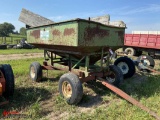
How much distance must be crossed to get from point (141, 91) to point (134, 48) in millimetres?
10397

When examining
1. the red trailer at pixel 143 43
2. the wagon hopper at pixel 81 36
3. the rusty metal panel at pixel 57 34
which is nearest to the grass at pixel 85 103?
the wagon hopper at pixel 81 36

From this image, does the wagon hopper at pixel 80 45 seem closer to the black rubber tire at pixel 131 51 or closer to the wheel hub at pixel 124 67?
the wheel hub at pixel 124 67

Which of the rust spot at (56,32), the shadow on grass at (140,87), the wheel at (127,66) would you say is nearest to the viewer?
the rust spot at (56,32)

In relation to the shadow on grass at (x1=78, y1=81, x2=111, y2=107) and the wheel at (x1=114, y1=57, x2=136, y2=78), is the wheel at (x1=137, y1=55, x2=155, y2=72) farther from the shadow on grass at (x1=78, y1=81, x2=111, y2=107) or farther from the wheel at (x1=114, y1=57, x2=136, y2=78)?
the shadow on grass at (x1=78, y1=81, x2=111, y2=107)

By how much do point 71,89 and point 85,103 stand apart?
509mm

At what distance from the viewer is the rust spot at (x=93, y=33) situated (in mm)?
4277

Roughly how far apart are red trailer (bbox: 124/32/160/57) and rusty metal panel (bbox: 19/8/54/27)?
30.6 feet

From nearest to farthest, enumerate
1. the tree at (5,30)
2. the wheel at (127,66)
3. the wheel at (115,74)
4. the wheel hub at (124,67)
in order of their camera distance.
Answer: the wheel at (115,74)
the wheel at (127,66)
the wheel hub at (124,67)
the tree at (5,30)

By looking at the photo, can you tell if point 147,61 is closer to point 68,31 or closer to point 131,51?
point 68,31

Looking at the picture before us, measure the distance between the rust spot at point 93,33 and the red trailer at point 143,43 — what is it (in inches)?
363

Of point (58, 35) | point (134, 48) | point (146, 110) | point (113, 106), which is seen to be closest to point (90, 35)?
point (58, 35)

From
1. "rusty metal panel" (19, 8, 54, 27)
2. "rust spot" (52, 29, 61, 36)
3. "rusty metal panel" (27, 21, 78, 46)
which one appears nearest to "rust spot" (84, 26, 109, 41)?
"rusty metal panel" (27, 21, 78, 46)

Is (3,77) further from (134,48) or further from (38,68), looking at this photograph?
(134,48)

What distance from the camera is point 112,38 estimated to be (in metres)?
5.12
